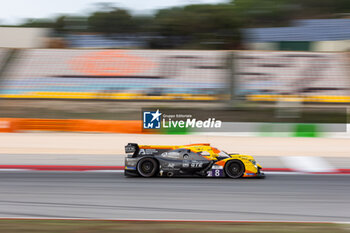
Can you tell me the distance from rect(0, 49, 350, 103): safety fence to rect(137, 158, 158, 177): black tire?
56.1 ft

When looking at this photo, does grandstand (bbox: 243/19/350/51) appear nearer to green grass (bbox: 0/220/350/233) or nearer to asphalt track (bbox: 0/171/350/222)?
asphalt track (bbox: 0/171/350/222)

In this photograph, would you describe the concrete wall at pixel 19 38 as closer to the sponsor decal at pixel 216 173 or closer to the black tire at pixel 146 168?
the black tire at pixel 146 168

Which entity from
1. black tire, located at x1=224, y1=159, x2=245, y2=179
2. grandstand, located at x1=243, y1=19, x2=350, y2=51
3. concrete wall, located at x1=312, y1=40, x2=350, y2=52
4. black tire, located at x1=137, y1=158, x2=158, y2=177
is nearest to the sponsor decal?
black tire, located at x1=224, y1=159, x2=245, y2=179

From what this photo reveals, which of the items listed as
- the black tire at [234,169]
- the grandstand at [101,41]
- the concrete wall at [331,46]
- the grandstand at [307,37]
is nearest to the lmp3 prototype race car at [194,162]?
the black tire at [234,169]

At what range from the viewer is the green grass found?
19.2ft

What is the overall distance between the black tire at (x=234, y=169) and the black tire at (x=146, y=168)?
1628 millimetres

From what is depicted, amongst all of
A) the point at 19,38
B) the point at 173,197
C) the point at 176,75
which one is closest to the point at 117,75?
the point at 176,75

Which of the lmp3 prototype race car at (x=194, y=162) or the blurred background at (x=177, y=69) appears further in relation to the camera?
the blurred background at (x=177, y=69)

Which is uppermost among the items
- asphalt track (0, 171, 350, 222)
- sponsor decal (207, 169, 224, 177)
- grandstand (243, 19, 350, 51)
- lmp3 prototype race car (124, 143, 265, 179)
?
grandstand (243, 19, 350, 51)

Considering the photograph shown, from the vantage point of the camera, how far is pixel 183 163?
33.5 feet

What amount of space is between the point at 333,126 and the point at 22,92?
63.0ft

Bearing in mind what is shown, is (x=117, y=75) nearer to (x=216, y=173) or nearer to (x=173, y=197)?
(x=216, y=173)

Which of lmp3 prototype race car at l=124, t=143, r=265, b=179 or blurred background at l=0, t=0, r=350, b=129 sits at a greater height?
blurred background at l=0, t=0, r=350, b=129

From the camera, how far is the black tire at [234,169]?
33.3ft
